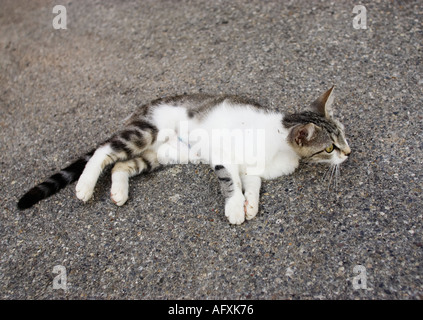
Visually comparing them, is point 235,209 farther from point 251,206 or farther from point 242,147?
point 242,147

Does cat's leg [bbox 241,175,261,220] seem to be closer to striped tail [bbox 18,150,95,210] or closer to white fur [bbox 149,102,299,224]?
white fur [bbox 149,102,299,224]

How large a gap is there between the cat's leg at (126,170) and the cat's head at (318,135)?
113 centimetres

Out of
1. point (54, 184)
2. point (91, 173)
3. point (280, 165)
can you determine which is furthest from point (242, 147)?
point (54, 184)

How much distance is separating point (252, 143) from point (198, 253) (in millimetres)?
923

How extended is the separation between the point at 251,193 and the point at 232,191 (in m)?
0.14

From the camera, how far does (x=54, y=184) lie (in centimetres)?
303

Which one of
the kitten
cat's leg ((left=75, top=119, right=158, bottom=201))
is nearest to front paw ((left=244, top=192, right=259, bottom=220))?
the kitten

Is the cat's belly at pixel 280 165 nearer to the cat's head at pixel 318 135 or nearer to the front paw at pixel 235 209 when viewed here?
the cat's head at pixel 318 135

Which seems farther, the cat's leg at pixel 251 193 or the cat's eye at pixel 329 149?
the cat's eye at pixel 329 149

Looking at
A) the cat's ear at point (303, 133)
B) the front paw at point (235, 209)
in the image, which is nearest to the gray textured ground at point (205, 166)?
the front paw at point (235, 209)

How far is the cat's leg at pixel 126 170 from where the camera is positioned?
292 centimetres

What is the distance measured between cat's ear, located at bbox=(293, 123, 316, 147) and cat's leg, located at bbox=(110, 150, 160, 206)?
1.18m

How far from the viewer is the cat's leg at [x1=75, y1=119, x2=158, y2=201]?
293 centimetres
